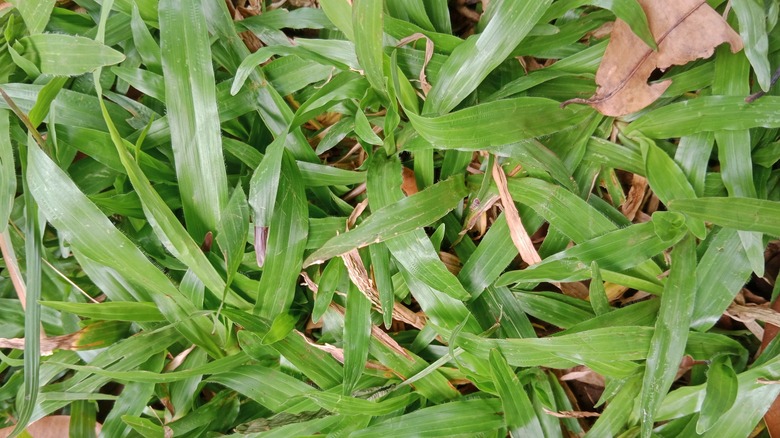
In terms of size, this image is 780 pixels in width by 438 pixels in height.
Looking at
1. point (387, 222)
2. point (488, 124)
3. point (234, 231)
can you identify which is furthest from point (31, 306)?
point (488, 124)

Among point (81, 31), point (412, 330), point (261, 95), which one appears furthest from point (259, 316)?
point (81, 31)

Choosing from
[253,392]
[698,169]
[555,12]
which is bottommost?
[253,392]

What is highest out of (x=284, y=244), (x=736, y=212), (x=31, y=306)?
(x=736, y=212)

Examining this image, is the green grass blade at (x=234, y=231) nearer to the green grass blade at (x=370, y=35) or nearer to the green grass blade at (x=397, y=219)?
the green grass blade at (x=397, y=219)

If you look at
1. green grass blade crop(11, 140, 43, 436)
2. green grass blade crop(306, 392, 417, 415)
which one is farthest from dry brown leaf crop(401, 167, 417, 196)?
green grass blade crop(11, 140, 43, 436)

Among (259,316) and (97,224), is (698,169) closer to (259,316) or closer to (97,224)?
(259,316)

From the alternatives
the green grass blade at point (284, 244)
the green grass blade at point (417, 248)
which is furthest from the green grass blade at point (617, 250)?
the green grass blade at point (284, 244)

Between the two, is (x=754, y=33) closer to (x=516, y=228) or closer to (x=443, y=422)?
(x=516, y=228)
